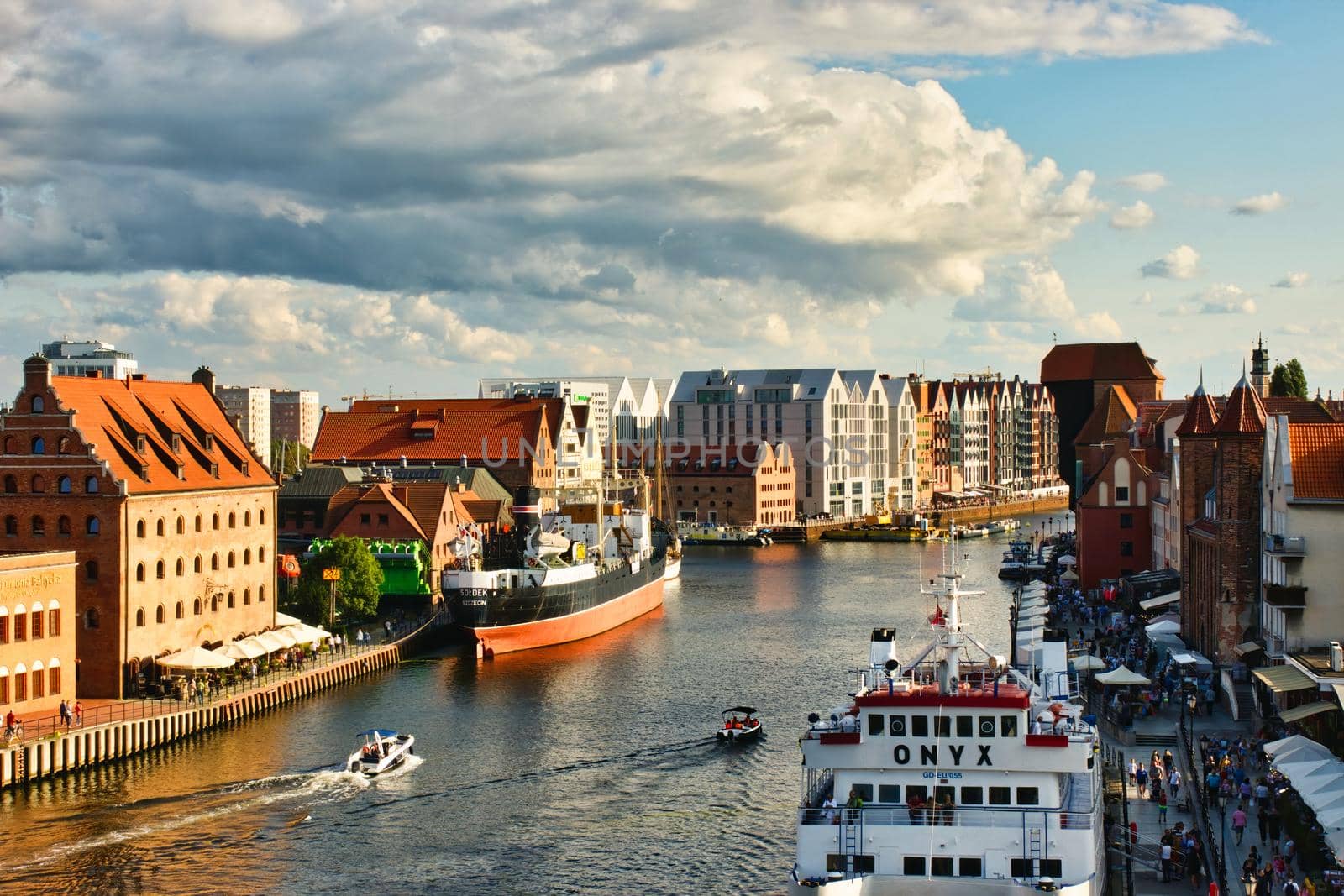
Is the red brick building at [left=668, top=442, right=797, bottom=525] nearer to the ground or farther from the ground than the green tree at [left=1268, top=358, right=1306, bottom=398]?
nearer to the ground

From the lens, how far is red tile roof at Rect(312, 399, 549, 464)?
13800 centimetres

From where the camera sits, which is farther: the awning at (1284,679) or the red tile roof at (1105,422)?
the red tile roof at (1105,422)

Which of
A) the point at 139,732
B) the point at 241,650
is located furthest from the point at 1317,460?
the point at 241,650

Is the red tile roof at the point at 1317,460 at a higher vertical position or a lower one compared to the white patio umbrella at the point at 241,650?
higher

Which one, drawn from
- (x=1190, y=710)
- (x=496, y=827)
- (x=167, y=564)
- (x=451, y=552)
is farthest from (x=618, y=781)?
A: (x=451, y=552)

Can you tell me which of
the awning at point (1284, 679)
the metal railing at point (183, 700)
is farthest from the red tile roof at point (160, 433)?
the awning at point (1284, 679)

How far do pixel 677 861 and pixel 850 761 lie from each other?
9.63 m

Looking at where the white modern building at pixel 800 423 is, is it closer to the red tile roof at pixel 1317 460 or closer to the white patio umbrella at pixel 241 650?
the white patio umbrella at pixel 241 650

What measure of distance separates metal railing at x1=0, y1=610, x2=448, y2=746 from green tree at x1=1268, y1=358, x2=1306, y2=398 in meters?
88.0

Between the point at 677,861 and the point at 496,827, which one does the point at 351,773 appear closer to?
the point at 496,827

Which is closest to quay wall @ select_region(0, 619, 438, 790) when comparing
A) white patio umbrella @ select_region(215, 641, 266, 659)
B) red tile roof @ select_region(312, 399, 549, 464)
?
white patio umbrella @ select_region(215, 641, 266, 659)

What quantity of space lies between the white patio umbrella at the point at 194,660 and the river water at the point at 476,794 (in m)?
3.41

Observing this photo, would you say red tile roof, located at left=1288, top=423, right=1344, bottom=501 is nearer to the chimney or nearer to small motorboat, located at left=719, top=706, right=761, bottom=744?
small motorboat, located at left=719, top=706, right=761, bottom=744

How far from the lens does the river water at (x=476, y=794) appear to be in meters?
40.6
